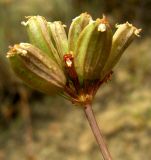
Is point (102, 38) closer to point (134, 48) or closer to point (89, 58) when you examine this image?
point (89, 58)

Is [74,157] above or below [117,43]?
above

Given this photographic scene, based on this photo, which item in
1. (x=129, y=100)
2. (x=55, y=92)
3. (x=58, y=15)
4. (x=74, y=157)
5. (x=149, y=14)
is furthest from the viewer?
A: (x=149, y=14)

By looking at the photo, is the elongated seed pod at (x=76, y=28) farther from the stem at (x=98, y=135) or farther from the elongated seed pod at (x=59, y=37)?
the stem at (x=98, y=135)

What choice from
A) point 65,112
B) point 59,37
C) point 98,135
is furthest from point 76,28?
point 65,112

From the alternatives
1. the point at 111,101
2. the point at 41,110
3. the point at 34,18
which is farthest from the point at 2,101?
the point at 34,18

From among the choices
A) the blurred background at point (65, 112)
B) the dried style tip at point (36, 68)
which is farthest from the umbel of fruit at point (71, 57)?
the blurred background at point (65, 112)

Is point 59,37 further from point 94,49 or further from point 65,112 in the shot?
point 65,112
